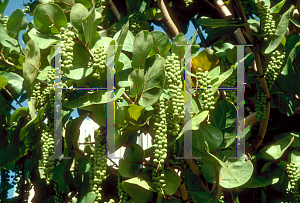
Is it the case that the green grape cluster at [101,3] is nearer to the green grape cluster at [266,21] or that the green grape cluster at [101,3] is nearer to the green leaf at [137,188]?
the green grape cluster at [266,21]

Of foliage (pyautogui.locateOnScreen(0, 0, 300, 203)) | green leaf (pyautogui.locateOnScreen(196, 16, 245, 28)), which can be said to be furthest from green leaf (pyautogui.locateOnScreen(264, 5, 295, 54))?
green leaf (pyautogui.locateOnScreen(196, 16, 245, 28))

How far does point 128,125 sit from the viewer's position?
34.5 inches

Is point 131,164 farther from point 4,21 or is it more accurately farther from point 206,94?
point 4,21

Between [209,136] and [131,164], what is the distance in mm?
237

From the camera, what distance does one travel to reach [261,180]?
108 centimetres

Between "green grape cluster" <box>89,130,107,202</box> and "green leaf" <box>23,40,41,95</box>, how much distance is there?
30cm

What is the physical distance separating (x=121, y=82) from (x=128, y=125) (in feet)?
0.44

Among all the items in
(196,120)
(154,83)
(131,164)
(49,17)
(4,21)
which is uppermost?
(4,21)

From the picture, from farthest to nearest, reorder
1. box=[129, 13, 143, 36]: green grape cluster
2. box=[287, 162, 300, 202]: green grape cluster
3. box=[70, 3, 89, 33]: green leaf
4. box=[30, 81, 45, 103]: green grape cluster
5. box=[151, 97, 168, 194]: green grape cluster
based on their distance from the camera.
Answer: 1. box=[129, 13, 143, 36]: green grape cluster
2. box=[287, 162, 300, 202]: green grape cluster
3. box=[30, 81, 45, 103]: green grape cluster
4. box=[70, 3, 89, 33]: green leaf
5. box=[151, 97, 168, 194]: green grape cluster

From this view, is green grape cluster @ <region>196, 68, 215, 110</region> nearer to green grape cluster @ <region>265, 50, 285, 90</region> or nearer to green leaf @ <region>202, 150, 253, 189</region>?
green leaf @ <region>202, 150, 253, 189</region>

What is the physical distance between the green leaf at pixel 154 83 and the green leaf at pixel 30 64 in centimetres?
36

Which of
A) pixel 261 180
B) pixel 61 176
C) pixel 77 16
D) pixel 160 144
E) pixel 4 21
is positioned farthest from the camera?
pixel 4 21

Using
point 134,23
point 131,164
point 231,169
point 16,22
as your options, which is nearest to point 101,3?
point 134,23

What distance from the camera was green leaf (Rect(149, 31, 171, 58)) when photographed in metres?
0.92
